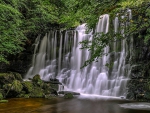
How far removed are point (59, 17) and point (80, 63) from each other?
461cm

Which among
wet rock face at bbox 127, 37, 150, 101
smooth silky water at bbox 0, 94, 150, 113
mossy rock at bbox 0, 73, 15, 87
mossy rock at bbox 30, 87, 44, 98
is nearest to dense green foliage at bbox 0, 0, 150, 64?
wet rock face at bbox 127, 37, 150, 101

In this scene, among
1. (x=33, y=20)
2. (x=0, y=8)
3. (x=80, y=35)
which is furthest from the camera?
(x=33, y=20)

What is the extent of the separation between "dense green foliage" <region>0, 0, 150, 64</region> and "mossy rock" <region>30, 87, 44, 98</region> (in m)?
2.50

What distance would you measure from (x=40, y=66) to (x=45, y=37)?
3.03 m

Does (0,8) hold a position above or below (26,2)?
below

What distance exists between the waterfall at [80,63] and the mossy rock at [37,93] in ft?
9.41

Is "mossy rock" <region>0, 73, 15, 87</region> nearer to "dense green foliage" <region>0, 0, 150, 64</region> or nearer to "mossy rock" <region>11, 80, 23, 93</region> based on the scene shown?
"mossy rock" <region>11, 80, 23, 93</region>

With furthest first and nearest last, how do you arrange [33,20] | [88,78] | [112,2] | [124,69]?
[33,20] → [88,78] → [124,69] → [112,2]

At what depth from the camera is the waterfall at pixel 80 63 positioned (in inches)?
418

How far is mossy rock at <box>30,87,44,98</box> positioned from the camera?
8.32m

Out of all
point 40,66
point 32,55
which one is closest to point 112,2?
point 40,66

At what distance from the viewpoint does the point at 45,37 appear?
16.8 m

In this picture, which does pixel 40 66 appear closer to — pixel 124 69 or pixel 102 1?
pixel 124 69

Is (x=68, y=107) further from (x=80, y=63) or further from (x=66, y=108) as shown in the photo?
(x=80, y=63)
